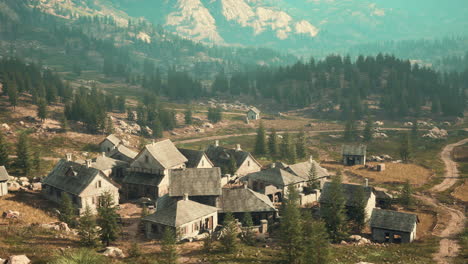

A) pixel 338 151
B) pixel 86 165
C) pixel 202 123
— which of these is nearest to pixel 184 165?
pixel 86 165

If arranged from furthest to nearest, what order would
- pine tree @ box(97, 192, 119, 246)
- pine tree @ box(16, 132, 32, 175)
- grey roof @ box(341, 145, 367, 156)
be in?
grey roof @ box(341, 145, 367, 156)
pine tree @ box(16, 132, 32, 175)
pine tree @ box(97, 192, 119, 246)

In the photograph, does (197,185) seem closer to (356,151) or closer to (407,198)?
(407,198)

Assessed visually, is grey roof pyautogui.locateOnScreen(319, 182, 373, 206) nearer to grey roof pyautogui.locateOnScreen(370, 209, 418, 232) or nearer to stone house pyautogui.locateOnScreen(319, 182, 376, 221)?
stone house pyautogui.locateOnScreen(319, 182, 376, 221)

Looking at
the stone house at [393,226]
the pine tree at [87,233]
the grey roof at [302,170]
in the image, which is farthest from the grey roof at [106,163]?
the stone house at [393,226]

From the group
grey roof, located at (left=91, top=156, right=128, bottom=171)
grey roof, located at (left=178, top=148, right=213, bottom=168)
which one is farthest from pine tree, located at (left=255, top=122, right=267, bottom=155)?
grey roof, located at (left=91, top=156, right=128, bottom=171)

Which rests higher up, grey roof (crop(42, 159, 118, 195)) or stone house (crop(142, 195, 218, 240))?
grey roof (crop(42, 159, 118, 195))

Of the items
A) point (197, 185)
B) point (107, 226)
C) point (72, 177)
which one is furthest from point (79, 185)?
point (107, 226)
